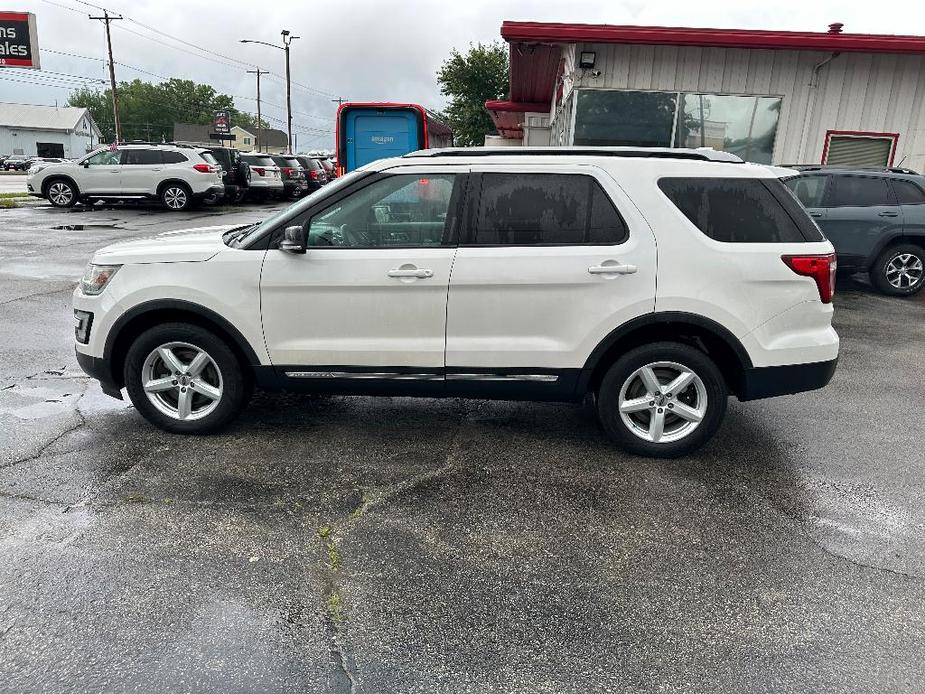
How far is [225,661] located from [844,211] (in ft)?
32.2

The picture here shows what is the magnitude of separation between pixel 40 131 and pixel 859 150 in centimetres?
9241

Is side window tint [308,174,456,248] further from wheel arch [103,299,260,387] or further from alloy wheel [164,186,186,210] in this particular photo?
alloy wheel [164,186,186,210]

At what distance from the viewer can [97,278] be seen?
4371 millimetres

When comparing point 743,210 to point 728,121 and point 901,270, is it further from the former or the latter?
point 728,121

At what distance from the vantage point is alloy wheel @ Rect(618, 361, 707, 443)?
13.7 feet

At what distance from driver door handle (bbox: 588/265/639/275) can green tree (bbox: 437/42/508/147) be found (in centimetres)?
4771

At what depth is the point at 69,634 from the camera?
8.61ft

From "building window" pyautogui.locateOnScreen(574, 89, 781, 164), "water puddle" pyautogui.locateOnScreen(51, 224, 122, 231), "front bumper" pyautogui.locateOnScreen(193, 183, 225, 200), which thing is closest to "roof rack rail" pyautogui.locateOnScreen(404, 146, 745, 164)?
"building window" pyautogui.locateOnScreen(574, 89, 781, 164)

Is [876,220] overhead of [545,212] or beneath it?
beneath

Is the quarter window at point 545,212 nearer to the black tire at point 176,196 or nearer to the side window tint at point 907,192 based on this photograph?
the side window tint at point 907,192

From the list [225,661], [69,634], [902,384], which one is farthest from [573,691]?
[902,384]

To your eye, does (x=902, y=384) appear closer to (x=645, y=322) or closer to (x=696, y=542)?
(x=645, y=322)

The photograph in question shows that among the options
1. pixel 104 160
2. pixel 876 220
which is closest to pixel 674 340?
pixel 876 220

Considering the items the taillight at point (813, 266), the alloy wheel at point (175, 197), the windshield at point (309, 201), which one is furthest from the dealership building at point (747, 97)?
the alloy wheel at point (175, 197)
